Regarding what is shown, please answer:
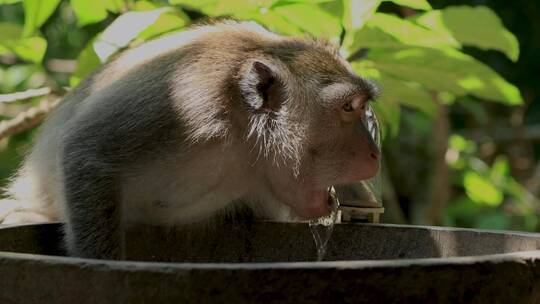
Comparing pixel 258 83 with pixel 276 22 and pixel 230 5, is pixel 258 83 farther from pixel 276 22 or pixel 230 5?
pixel 276 22

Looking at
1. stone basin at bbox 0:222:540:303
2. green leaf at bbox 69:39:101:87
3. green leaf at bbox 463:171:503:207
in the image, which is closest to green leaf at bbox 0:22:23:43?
Result: green leaf at bbox 69:39:101:87

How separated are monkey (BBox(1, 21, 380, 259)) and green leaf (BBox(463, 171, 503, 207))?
1968 millimetres

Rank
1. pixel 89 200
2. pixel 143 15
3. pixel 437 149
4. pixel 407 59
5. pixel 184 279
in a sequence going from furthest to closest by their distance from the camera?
1. pixel 437 149
2. pixel 407 59
3. pixel 143 15
4. pixel 89 200
5. pixel 184 279

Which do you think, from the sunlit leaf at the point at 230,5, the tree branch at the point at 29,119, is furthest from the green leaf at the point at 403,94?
the tree branch at the point at 29,119

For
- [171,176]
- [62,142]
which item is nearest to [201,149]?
[171,176]

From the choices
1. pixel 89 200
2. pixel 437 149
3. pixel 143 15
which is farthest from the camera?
pixel 437 149

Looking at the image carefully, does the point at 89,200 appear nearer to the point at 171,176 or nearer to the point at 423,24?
the point at 171,176

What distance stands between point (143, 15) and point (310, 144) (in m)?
0.55

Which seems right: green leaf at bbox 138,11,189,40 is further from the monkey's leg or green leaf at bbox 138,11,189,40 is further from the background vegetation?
the monkey's leg

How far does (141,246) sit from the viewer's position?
214 cm

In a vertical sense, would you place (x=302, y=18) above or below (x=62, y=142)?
above

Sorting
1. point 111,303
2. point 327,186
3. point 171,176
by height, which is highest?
point 111,303

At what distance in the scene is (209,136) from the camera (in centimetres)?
215

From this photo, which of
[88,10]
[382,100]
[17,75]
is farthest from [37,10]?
[17,75]
